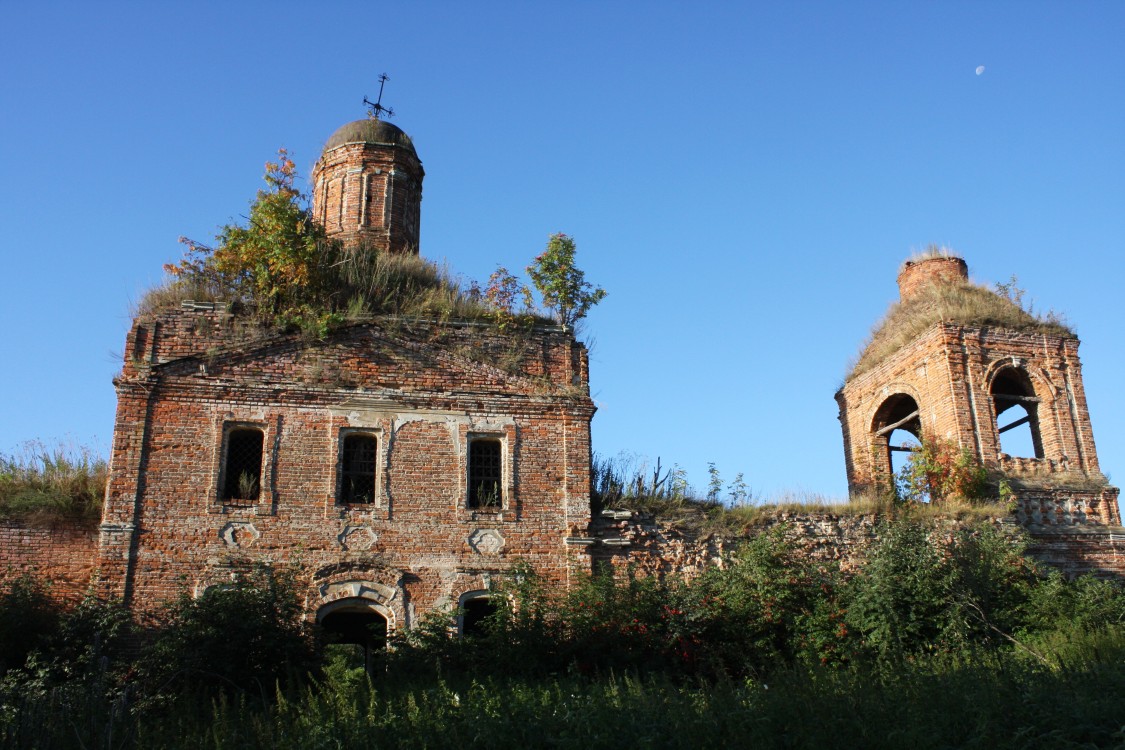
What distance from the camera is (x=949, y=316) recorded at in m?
20.4

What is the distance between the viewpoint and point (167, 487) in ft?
51.9

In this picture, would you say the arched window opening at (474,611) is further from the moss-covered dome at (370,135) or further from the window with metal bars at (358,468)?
the moss-covered dome at (370,135)

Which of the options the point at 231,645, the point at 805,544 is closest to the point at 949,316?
the point at 805,544

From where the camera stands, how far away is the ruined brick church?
15680 mm

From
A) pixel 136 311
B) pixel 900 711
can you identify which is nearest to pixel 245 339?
→ pixel 136 311

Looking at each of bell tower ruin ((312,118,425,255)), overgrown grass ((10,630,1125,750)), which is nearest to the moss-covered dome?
bell tower ruin ((312,118,425,255))

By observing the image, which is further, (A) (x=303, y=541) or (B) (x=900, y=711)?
(A) (x=303, y=541)

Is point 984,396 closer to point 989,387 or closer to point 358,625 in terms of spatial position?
point 989,387

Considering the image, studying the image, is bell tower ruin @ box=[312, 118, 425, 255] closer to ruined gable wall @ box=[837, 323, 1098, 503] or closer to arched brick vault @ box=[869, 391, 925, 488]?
arched brick vault @ box=[869, 391, 925, 488]

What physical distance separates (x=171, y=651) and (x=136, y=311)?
6186 mm

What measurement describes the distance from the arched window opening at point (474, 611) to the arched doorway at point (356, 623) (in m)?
1.15

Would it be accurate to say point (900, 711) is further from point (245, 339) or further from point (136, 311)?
point (136, 311)

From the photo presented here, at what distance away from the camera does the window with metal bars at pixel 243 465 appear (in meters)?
16.2

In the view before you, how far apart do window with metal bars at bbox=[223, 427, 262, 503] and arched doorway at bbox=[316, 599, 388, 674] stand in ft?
6.70
